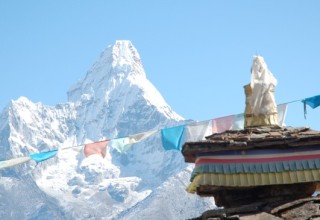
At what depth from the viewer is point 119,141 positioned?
85.3 feet

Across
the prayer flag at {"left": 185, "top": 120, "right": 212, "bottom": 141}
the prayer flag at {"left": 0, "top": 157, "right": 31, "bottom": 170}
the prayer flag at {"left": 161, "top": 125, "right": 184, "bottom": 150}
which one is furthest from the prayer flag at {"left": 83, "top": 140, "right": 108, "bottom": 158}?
the prayer flag at {"left": 0, "top": 157, "right": 31, "bottom": 170}

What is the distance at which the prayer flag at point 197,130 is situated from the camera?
23.2 metres

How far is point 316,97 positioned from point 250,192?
992cm

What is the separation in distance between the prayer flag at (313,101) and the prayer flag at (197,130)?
3.68m

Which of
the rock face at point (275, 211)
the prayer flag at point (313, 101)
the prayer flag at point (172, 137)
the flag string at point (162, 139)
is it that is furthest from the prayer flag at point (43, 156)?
the rock face at point (275, 211)

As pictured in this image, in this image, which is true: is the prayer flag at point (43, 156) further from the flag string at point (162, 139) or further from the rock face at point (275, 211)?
the rock face at point (275, 211)

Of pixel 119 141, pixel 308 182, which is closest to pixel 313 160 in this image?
pixel 308 182

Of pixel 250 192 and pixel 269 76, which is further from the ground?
pixel 269 76

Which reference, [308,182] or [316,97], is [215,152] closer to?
[308,182]

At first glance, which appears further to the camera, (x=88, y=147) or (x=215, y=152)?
(x=88, y=147)

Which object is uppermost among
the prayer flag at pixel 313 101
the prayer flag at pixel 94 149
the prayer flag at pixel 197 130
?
the prayer flag at pixel 313 101

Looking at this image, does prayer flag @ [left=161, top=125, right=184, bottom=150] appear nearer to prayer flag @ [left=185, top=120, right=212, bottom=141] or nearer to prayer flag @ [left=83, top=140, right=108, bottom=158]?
prayer flag @ [left=185, top=120, right=212, bottom=141]

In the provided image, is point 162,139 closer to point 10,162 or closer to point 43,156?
point 43,156

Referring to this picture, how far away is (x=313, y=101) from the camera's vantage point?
19875 millimetres
